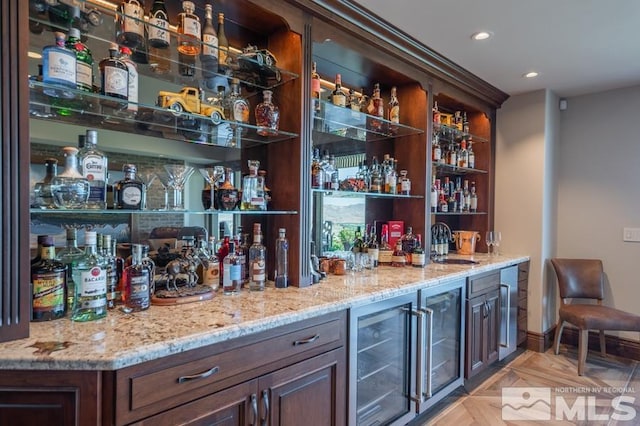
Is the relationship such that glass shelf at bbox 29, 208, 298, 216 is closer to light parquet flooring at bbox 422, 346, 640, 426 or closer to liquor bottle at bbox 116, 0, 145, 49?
liquor bottle at bbox 116, 0, 145, 49

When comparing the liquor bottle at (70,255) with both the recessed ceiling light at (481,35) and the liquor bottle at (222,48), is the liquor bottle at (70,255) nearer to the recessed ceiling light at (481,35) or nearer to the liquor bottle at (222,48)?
the liquor bottle at (222,48)

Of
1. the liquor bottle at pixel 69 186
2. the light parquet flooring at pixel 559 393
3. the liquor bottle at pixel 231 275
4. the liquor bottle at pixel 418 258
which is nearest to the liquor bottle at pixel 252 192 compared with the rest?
the liquor bottle at pixel 231 275

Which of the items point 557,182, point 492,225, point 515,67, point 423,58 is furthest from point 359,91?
point 557,182

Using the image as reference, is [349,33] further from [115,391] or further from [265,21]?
[115,391]

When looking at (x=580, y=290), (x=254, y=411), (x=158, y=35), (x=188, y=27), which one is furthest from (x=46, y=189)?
(x=580, y=290)

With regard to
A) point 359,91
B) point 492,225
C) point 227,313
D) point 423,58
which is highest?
point 423,58

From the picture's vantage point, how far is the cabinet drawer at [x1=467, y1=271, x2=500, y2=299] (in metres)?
2.54

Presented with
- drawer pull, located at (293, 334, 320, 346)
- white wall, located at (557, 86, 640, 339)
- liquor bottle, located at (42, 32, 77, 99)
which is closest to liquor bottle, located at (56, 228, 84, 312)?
liquor bottle, located at (42, 32, 77, 99)

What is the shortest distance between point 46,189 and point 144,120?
1.67 ft

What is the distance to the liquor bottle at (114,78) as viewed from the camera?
54.2 inches

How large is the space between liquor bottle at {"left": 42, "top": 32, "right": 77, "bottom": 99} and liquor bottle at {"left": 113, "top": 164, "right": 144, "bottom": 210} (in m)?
0.36

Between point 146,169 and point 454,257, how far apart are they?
2.59 meters

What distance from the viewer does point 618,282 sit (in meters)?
3.32

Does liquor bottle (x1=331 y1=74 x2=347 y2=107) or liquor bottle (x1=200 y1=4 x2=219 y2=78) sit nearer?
liquor bottle (x1=200 y1=4 x2=219 y2=78)
